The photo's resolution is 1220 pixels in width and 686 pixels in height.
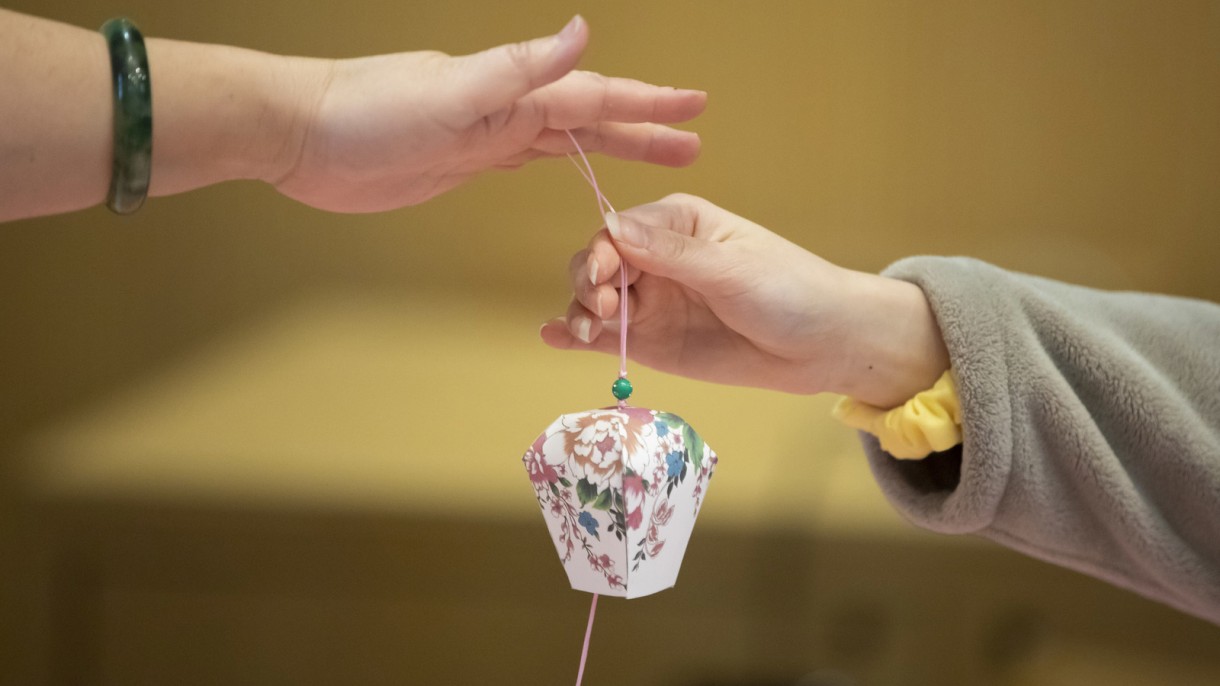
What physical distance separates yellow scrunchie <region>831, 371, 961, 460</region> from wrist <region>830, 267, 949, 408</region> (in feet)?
0.05

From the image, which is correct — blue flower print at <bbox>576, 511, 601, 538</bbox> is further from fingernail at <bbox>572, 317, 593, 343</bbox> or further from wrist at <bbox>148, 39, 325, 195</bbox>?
wrist at <bbox>148, 39, 325, 195</bbox>

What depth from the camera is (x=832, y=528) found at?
4.36ft

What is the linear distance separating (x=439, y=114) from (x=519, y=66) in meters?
0.06

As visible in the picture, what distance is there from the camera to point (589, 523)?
61 centimetres

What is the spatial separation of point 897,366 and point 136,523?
95 cm

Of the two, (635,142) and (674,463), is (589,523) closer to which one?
(674,463)

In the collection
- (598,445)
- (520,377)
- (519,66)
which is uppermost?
(519,66)

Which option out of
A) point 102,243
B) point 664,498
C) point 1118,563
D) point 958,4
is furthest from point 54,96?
point 958,4

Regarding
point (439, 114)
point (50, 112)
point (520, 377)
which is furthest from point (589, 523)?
point (520, 377)

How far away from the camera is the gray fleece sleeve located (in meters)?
0.77

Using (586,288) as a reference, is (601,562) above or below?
below

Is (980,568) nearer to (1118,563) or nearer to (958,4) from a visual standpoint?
(1118,563)

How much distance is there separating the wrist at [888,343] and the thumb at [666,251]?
5.7 inches

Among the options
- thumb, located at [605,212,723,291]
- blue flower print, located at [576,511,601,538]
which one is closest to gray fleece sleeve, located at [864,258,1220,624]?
thumb, located at [605,212,723,291]
